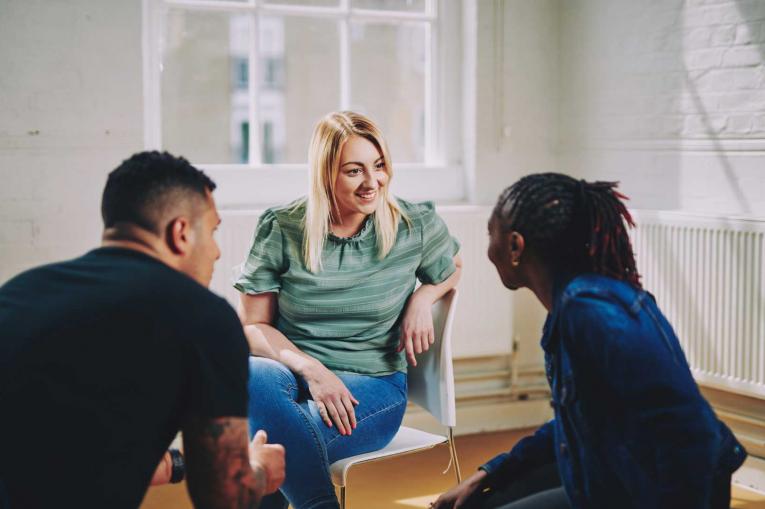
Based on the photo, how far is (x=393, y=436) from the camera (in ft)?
8.18

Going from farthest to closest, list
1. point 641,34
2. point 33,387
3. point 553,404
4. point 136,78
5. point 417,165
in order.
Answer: point 417,165 < point 641,34 < point 136,78 < point 553,404 < point 33,387

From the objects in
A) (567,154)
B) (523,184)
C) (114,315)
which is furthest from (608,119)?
(114,315)

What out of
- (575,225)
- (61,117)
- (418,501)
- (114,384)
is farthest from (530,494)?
(61,117)

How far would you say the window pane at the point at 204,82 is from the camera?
145 inches

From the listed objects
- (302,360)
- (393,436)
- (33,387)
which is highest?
(33,387)

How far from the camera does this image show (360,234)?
260 cm

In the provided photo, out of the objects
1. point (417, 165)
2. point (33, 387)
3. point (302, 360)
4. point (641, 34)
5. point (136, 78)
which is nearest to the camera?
point (33, 387)

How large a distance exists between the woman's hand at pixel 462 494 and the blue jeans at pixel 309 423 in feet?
1.30

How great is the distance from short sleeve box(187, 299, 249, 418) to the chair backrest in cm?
131

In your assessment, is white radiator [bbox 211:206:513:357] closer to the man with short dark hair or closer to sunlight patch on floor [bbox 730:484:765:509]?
sunlight patch on floor [bbox 730:484:765:509]

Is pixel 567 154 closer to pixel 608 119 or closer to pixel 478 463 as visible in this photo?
pixel 608 119

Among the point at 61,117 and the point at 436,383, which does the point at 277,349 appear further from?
the point at 61,117

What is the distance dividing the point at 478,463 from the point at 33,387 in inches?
102

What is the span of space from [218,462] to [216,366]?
144 mm
